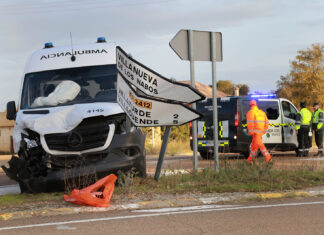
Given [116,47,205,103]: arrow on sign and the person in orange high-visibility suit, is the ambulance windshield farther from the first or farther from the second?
the person in orange high-visibility suit

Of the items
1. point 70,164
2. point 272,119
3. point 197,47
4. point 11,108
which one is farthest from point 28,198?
point 272,119

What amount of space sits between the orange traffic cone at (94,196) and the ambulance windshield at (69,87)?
204cm

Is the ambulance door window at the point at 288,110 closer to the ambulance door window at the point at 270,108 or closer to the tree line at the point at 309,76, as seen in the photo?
the ambulance door window at the point at 270,108

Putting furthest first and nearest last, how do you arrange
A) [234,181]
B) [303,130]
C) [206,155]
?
[206,155] → [303,130] → [234,181]

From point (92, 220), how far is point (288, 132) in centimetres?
1206

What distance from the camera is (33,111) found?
985cm

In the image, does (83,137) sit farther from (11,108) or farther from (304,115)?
(304,115)

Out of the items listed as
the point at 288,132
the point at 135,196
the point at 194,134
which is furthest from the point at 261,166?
the point at 288,132

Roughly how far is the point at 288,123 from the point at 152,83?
31.7 ft

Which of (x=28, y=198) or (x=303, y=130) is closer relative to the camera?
(x=28, y=198)

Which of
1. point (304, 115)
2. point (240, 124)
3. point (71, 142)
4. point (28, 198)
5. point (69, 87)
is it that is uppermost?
point (69, 87)

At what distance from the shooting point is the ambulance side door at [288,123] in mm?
18000

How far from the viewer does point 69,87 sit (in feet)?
33.9

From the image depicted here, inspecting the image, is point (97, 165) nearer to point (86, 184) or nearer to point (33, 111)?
point (86, 184)
